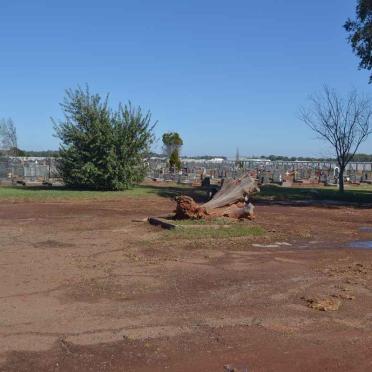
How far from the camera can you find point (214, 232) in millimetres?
13688

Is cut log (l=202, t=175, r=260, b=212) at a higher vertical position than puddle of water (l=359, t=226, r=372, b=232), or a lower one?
higher

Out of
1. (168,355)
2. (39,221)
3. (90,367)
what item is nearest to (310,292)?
(168,355)

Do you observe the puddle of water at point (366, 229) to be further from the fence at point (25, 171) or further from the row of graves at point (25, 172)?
the fence at point (25, 171)

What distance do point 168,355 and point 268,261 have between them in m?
5.30

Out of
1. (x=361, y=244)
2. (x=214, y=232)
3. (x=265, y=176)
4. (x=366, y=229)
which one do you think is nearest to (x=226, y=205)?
(x=214, y=232)

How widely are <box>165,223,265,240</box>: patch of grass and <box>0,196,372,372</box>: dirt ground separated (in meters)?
0.40

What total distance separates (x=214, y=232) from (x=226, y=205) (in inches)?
153

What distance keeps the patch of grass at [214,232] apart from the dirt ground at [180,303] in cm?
40

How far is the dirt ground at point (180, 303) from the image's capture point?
5.20 m

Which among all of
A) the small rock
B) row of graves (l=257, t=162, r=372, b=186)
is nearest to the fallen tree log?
the small rock

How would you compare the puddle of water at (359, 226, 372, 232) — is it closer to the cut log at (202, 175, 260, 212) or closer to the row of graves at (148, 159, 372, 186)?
the cut log at (202, 175, 260, 212)

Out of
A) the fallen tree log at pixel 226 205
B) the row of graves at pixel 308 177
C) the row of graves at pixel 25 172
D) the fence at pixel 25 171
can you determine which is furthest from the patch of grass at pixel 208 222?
the row of graves at pixel 308 177

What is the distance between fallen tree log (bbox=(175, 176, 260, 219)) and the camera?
15.7 metres

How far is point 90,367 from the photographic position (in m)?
4.89
